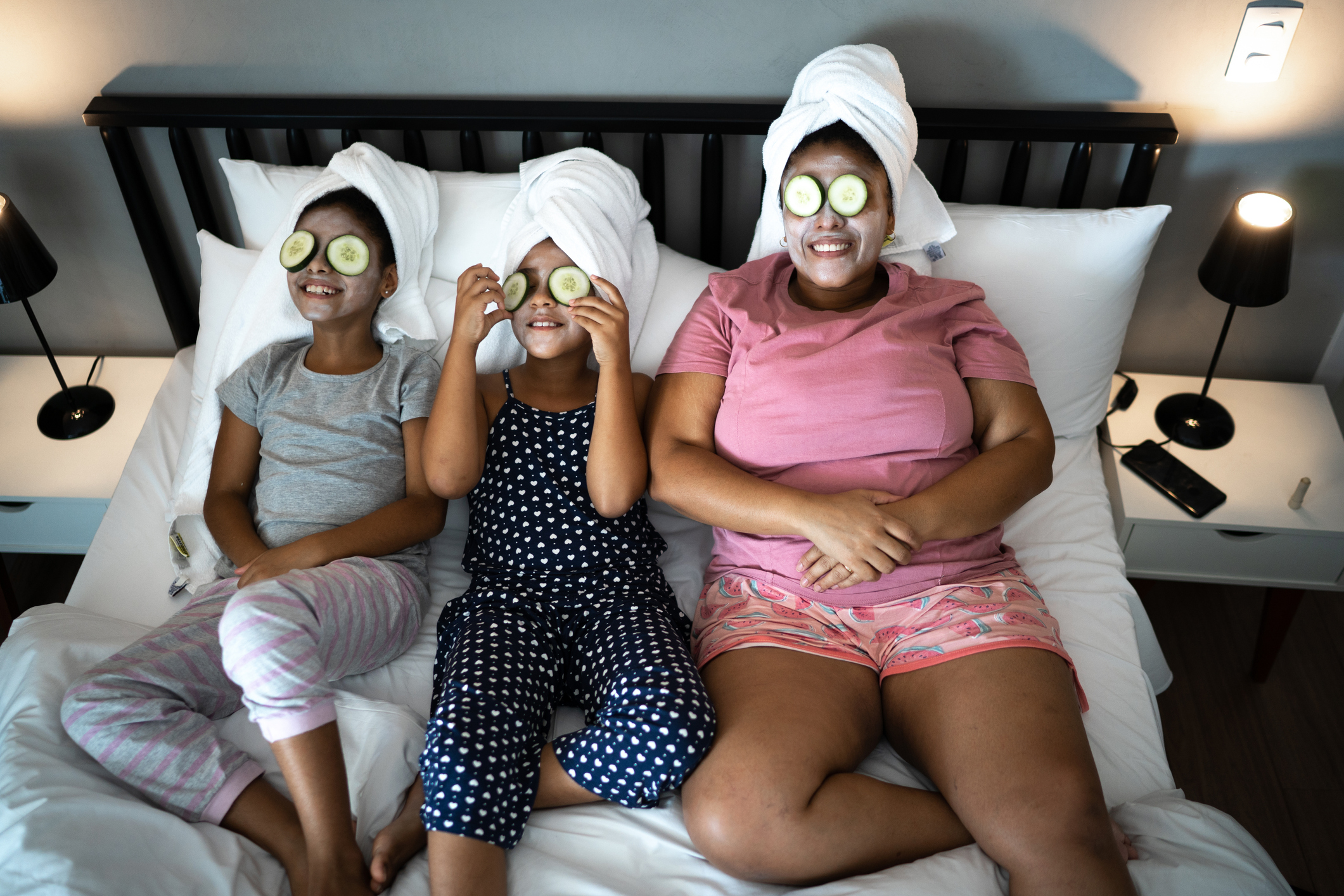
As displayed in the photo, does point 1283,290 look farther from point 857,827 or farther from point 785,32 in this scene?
point 857,827

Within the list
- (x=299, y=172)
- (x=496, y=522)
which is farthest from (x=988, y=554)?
(x=299, y=172)

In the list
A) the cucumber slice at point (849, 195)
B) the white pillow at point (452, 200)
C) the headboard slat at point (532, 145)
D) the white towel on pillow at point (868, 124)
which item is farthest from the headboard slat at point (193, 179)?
the cucumber slice at point (849, 195)

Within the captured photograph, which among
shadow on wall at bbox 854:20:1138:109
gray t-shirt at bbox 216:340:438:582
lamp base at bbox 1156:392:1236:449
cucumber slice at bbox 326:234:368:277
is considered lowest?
lamp base at bbox 1156:392:1236:449

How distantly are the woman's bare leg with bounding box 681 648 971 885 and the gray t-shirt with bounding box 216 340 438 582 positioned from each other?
702mm

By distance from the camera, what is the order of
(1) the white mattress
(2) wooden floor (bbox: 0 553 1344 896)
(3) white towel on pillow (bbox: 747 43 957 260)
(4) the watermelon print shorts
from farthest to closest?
(2) wooden floor (bbox: 0 553 1344 896)
(3) white towel on pillow (bbox: 747 43 957 260)
(4) the watermelon print shorts
(1) the white mattress

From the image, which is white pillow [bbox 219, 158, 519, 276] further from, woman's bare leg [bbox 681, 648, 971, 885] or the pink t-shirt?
woman's bare leg [bbox 681, 648, 971, 885]

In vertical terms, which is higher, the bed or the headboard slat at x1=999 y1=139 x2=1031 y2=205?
the headboard slat at x1=999 y1=139 x2=1031 y2=205

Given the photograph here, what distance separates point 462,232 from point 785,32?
2.70 ft

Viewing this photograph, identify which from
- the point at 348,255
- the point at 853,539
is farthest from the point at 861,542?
the point at 348,255

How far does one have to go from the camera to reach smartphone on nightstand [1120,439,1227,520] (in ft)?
6.18

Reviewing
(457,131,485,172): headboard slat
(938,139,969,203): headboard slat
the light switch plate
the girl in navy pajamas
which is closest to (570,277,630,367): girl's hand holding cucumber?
the girl in navy pajamas

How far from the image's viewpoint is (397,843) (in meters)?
1.27

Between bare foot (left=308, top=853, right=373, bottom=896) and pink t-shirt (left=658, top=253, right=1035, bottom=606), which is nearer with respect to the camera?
bare foot (left=308, top=853, right=373, bottom=896)

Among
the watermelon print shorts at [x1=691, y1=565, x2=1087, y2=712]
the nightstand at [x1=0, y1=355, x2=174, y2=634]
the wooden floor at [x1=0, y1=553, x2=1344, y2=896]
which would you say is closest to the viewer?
the watermelon print shorts at [x1=691, y1=565, x2=1087, y2=712]
